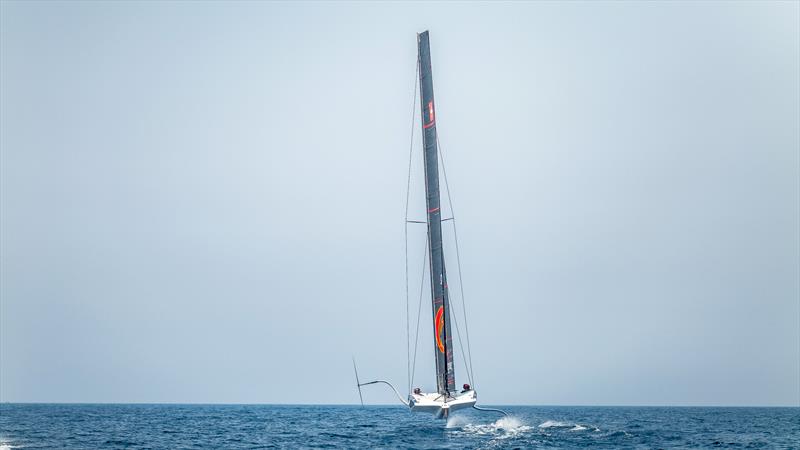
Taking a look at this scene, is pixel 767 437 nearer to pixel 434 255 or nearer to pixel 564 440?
pixel 564 440

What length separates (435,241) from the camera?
141 feet

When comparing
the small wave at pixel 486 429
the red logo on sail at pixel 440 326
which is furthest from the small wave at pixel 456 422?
the red logo on sail at pixel 440 326

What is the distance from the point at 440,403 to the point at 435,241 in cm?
809

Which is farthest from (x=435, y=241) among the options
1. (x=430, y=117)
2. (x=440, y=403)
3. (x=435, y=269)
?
(x=440, y=403)

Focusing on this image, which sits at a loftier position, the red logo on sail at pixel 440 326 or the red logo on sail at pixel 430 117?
the red logo on sail at pixel 430 117

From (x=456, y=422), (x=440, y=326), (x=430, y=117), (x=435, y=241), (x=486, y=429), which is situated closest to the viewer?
(x=435, y=241)

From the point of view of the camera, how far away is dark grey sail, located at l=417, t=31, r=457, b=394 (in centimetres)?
4309

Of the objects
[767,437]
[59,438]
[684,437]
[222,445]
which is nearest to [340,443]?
[222,445]

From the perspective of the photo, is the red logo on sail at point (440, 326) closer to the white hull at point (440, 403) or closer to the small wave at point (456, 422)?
the white hull at point (440, 403)

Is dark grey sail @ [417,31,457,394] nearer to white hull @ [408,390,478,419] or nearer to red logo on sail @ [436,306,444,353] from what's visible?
red logo on sail @ [436,306,444,353]

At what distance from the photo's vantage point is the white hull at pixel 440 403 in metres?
41.2

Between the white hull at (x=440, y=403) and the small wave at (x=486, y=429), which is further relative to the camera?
the small wave at (x=486, y=429)

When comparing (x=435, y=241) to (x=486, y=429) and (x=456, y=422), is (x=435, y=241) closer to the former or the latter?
(x=456, y=422)

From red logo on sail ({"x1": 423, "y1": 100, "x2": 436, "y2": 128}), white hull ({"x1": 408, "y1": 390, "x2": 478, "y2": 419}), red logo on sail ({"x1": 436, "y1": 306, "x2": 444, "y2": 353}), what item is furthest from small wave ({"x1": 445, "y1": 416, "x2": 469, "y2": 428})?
red logo on sail ({"x1": 423, "y1": 100, "x2": 436, "y2": 128})
